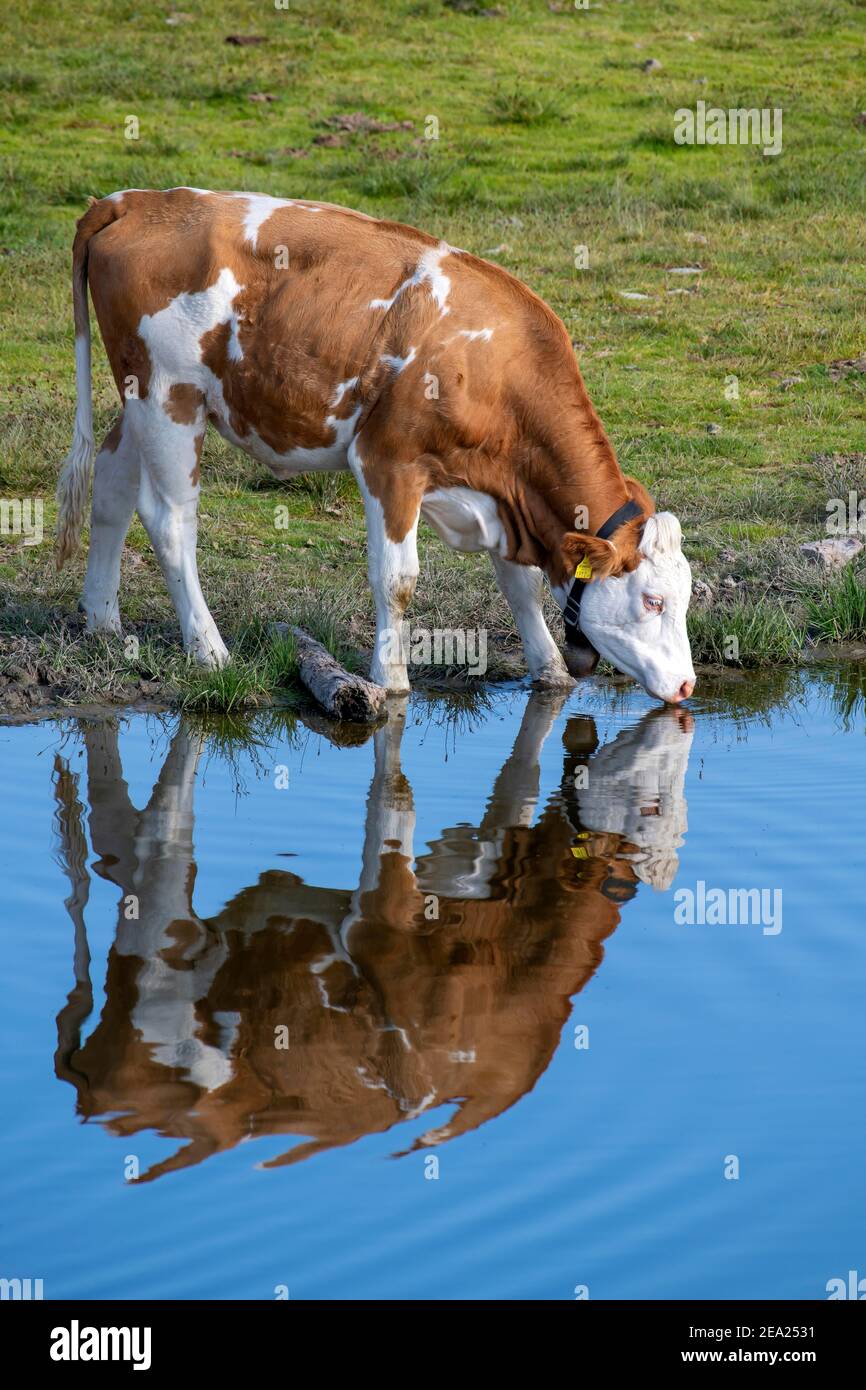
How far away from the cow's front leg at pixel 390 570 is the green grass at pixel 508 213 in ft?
1.53

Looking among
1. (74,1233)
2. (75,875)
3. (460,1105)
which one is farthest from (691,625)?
(74,1233)

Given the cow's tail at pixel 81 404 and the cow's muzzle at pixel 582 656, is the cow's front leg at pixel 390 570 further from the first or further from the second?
the cow's tail at pixel 81 404

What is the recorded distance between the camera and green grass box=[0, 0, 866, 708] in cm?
988

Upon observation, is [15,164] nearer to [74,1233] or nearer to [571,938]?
[571,938]

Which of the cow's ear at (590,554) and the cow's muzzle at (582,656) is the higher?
the cow's ear at (590,554)

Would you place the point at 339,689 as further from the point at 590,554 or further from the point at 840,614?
the point at 840,614

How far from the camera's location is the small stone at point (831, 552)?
10086 millimetres

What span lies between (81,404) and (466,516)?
1905mm

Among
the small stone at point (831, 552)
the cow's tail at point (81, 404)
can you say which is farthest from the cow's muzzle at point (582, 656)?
the cow's tail at point (81, 404)

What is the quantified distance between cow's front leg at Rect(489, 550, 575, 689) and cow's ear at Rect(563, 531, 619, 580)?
0.60 meters

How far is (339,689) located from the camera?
789cm

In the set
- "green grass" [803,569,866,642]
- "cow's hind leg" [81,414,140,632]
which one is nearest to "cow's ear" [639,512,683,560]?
"green grass" [803,569,866,642]

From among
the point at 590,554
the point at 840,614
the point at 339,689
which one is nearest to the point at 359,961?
the point at 339,689
